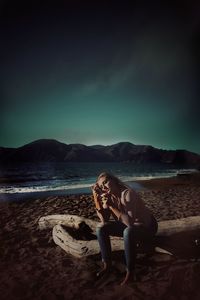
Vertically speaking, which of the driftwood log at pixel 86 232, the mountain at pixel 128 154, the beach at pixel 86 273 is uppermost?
the mountain at pixel 128 154

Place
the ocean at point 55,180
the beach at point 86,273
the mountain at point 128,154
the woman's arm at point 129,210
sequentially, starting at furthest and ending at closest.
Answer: the ocean at point 55,180, the mountain at point 128,154, the woman's arm at point 129,210, the beach at point 86,273

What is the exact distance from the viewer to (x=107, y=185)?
234 centimetres

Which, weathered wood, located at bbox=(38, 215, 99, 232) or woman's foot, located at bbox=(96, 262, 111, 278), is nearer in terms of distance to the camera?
woman's foot, located at bbox=(96, 262, 111, 278)

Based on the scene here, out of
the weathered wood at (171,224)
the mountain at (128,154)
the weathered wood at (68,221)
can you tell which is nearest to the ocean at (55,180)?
the mountain at (128,154)

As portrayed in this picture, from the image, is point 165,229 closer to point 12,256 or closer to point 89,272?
point 89,272

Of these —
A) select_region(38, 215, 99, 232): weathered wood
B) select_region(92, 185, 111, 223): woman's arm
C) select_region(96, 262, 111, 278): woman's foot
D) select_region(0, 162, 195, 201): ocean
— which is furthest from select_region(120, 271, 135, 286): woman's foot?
select_region(0, 162, 195, 201): ocean

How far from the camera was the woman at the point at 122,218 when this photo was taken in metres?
2.16

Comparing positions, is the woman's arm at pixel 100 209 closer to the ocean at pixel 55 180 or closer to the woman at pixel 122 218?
the woman at pixel 122 218

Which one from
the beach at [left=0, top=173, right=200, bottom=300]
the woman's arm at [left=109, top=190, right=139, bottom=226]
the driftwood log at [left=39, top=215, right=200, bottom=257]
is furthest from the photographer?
the driftwood log at [left=39, top=215, right=200, bottom=257]

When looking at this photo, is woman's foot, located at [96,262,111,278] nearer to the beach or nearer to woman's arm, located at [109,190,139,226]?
the beach

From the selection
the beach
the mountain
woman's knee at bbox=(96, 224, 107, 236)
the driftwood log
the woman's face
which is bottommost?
the beach

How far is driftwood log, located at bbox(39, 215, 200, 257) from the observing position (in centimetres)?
256

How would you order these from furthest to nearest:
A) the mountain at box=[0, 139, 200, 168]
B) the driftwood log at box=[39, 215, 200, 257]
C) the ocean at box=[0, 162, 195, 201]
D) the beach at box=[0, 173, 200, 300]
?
the ocean at box=[0, 162, 195, 201] < the mountain at box=[0, 139, 200, 168] < the driftwood log at box=[39, 215, 200, 257] < the beach at box=[0, 173, 200, 300]

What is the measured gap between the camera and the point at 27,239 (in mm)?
3439
